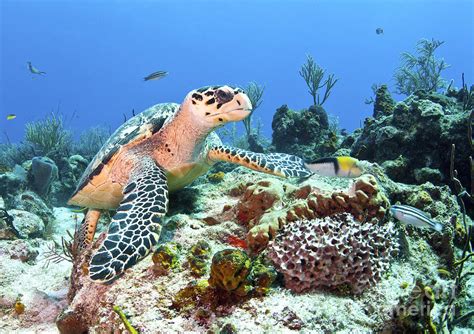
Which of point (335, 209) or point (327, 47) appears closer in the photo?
point (335, 209)

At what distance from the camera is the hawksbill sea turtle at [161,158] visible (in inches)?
153

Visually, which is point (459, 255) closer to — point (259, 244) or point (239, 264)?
point (259, 244)

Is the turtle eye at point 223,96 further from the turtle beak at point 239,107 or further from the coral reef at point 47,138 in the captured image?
the coral reef at point 47,138

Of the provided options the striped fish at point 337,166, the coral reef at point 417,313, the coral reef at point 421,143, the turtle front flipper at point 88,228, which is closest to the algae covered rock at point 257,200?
the striped fish at point 337,166

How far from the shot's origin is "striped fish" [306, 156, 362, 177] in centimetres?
342

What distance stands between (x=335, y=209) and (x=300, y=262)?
30.9 inches

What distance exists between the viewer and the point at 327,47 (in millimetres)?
164500

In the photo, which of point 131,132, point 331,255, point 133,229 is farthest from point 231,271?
point 131,132

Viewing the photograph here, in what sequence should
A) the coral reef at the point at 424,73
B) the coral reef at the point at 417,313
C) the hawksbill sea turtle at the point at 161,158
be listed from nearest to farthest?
the coral reef at the point at 417,313 < the hawksbill sea turtle at the point at 161,158 < the coral reef at the point at 424,73

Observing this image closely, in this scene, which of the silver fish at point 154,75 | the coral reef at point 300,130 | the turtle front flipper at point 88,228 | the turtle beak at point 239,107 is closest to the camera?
the turtle beak at point 239,107

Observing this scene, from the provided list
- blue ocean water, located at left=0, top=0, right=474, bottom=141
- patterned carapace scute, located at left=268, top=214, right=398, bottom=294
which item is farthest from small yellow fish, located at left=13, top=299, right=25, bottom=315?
blue ocean water, located at left=0, top=0, right=474, bottom=141

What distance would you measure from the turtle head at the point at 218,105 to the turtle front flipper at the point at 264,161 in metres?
0.72

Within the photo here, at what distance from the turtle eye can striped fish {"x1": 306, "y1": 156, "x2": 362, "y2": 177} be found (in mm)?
1422

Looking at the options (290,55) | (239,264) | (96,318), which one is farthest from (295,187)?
(290,55)
